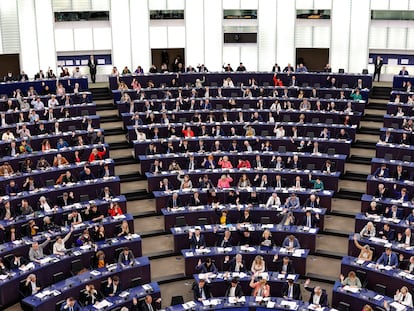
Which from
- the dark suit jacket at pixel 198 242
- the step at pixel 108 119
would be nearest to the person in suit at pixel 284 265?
the dark suit jacket at pixel 198 242

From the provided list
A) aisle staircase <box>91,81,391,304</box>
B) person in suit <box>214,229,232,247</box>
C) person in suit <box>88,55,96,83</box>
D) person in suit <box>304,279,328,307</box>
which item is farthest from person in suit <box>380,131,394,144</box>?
person in suit <box>88,55,96,83</box>

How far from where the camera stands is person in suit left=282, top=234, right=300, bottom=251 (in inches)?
710

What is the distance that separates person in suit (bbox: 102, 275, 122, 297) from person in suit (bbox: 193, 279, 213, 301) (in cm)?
187

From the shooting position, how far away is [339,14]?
30750 mm

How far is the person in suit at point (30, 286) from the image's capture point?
16.0 meters

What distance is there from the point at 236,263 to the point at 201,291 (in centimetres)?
149

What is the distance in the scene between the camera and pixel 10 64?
32.7 metres

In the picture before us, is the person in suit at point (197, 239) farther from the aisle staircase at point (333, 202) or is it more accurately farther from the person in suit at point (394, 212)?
the person in suit at point (394, 212)

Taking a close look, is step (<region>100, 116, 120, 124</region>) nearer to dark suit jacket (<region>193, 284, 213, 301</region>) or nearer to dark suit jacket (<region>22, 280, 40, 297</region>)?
dark suit jacket (<region>22, 280, 40, 297</region>)

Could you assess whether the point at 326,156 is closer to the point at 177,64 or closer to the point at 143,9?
the point at 177,64

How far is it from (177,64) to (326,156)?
31.9ft

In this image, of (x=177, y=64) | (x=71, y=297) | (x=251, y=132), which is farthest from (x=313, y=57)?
(x=71, y=297)

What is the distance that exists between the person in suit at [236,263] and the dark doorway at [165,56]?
17357mm

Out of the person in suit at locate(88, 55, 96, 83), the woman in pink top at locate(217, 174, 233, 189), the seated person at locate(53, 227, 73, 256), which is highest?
the person in suit at locate(88, 55, 96, 83)
